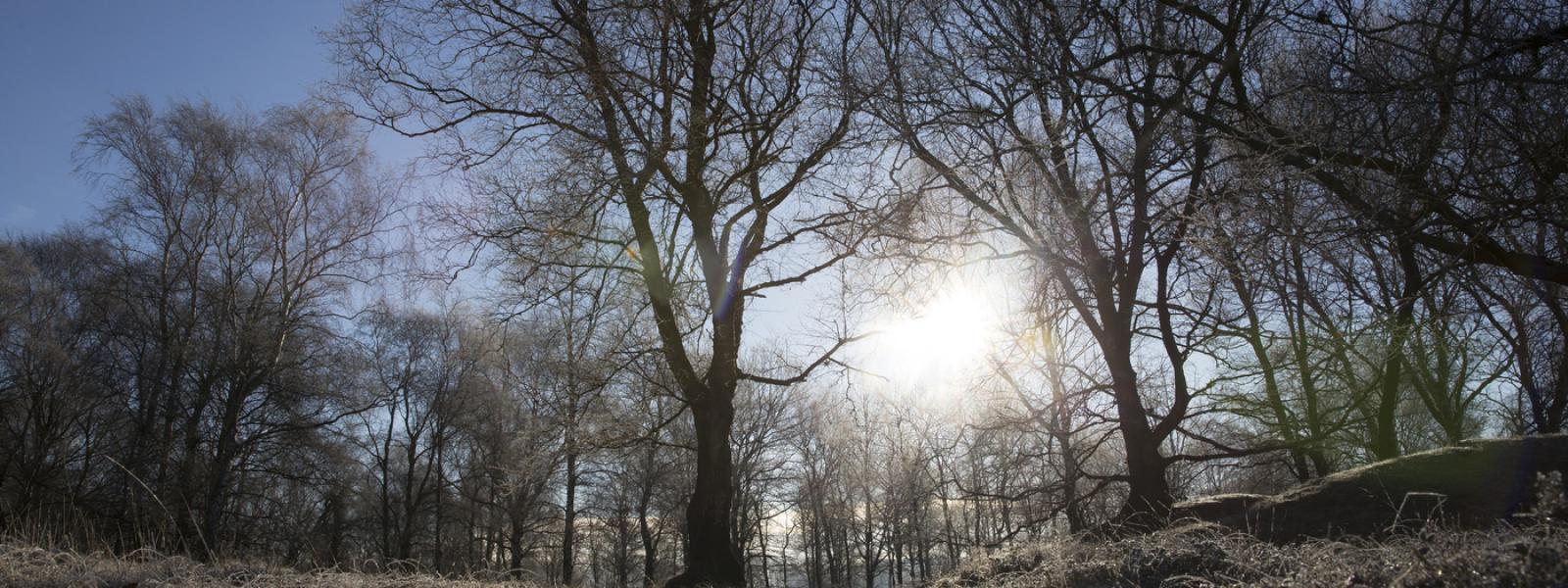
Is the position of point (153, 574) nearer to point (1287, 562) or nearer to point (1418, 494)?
point (1287, 562)

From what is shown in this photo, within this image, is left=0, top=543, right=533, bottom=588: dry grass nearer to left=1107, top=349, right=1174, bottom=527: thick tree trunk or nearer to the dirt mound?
the dirt mound

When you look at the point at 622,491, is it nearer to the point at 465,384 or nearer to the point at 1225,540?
the point at 465,384

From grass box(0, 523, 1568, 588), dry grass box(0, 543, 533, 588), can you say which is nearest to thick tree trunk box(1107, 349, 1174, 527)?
grass box(0, 523, 1568, 588)

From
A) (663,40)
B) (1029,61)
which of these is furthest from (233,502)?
(1029,61)

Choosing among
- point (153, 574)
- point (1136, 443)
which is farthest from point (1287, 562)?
point (153, 574)

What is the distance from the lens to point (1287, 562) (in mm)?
3629

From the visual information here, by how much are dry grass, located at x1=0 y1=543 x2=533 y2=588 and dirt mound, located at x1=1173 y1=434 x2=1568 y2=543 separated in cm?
557

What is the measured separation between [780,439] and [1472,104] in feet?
86.8

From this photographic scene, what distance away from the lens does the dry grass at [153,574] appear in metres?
4.83

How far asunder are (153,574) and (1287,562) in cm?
638

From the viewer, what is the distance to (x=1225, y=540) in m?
4.27

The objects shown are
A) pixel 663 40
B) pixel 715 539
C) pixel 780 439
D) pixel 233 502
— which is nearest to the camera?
pixel 663 40

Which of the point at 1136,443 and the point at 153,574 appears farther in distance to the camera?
the point at 1136,443

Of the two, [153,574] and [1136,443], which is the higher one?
[1136,443]
